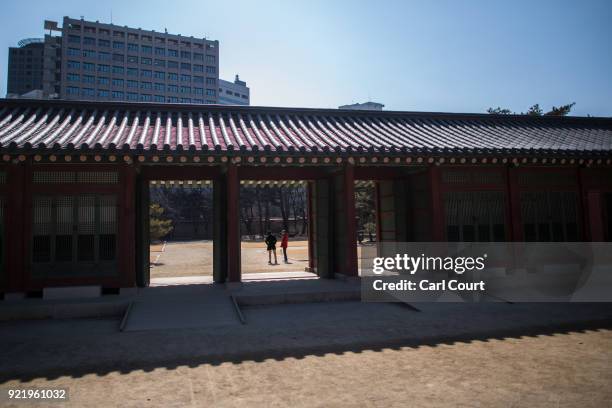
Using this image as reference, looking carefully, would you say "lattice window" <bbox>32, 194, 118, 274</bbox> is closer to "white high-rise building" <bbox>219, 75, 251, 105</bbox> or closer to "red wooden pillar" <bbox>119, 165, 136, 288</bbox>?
"red wooden pillar" <bbox>119, 165, 136, 288</bbox>

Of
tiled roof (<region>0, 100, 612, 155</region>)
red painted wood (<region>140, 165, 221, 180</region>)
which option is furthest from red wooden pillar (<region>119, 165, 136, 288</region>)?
red painted wood (<region>140, 165, 221, 180</region>)

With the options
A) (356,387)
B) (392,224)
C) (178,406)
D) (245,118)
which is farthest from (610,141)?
(178,406)

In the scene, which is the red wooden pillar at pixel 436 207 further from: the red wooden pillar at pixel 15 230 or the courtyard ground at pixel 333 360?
the red wooden pillar at pixel 15 230

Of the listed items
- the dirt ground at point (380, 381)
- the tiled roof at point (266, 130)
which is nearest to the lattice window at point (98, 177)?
the tiled roof at point (266, 130)

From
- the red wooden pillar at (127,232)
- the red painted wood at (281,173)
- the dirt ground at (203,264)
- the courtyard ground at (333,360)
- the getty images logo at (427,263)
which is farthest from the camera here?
the dirt ground at (203,264)

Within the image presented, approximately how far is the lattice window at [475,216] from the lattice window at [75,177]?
7.90 metres

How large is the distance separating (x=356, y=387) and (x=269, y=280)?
22.8ft

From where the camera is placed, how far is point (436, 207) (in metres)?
10.3

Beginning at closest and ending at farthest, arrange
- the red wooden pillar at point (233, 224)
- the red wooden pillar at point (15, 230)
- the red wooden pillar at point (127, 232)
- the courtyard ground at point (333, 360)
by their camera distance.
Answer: the courtyard ground at point (333, 360) < the red wooden pillar at point (15, 230) < the red wooden pillar at point (127, 232) < the red wooden pillar at point (233, 224)

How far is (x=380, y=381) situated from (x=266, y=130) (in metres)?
7.58

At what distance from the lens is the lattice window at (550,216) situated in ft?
35.6

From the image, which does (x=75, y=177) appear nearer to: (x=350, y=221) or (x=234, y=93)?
(x=350, y=221)

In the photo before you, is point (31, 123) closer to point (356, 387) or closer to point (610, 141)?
point (356, 387)

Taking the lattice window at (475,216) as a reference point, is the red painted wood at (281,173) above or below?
above
